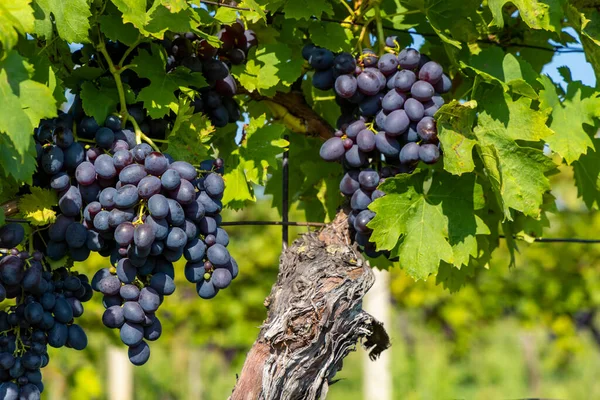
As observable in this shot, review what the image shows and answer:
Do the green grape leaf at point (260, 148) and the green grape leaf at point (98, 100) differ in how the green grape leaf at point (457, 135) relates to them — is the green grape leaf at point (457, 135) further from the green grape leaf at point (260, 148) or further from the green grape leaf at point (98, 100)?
the green grape leaf at point (98, 100)

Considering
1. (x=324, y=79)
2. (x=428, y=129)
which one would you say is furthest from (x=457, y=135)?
(x=324, y=79)

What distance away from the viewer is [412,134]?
1.82 meters

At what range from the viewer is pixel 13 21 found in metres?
1.27

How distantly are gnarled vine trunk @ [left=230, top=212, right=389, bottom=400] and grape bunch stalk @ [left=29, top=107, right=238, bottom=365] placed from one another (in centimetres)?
17

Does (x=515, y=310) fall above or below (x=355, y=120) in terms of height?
below

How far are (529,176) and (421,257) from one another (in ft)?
1.08

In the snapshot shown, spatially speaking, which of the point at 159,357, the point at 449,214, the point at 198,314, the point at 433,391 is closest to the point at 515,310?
the point at 433,391

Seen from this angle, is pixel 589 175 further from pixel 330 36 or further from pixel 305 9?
pixel 305 9

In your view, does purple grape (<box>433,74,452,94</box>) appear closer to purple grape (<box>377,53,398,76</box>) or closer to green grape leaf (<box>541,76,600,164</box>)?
purple grape (<box>377,53,398,76</box>)

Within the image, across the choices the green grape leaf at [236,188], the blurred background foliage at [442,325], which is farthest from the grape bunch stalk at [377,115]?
the blurred background foliage at [442,325]

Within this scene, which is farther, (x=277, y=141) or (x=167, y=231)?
(x=277, y=141)

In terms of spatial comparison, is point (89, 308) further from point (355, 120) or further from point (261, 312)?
point (355, 120)

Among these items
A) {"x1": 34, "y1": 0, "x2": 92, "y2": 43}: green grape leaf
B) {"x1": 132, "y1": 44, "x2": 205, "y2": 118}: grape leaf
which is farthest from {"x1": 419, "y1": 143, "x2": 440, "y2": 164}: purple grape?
{"x1": 34, "y1": 0, "x2": 92, "y2": 43}: green grape leaf

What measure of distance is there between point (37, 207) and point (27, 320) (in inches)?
9.5
